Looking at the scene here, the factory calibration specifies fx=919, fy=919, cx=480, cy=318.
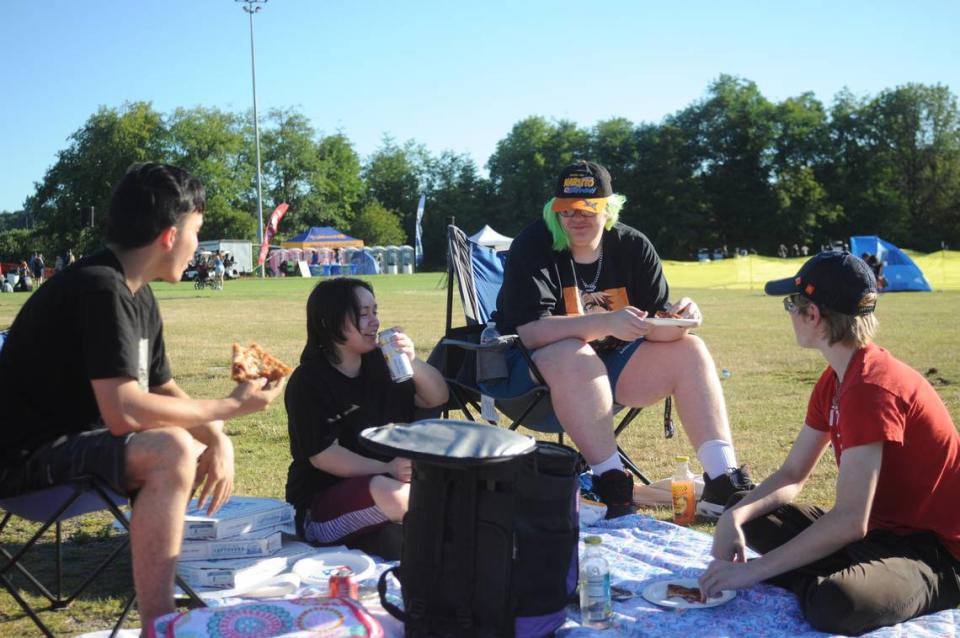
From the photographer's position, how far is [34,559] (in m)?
3.22

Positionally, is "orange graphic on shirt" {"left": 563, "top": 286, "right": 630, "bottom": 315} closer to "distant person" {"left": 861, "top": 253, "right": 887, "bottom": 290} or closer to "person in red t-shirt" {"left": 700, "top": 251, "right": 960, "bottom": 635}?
"person in red t-shirt" {"left": 700, "top": 251, "right": 960, "bottom": 635}

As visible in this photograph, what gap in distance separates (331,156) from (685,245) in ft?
93.5

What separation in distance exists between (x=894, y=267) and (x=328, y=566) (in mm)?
24603

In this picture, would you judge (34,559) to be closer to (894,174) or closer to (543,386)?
(543,386)

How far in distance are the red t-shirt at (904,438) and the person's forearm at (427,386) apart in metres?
1.48

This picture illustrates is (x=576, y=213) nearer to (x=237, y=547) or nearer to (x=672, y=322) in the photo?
(x=672, y=322)

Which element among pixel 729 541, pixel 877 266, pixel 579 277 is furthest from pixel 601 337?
pixel 877 266

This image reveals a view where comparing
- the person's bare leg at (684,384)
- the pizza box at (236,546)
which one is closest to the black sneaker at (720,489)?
the person's bare leg at (684,384)

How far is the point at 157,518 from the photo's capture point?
6.95 ft

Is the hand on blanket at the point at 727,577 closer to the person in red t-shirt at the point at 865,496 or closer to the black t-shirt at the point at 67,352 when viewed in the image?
the person in red t-shirt at the point at 865,496

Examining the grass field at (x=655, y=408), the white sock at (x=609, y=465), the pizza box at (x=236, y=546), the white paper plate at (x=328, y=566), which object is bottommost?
the grass field at (x=655, y=408)

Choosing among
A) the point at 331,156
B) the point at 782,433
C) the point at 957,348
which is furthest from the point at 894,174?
the point at 782,433

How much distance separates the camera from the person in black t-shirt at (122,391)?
6.97 feet

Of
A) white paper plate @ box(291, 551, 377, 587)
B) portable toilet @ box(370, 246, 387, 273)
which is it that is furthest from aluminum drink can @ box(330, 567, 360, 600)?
→ portable toilet @ box(370, 246, 387, 273)
